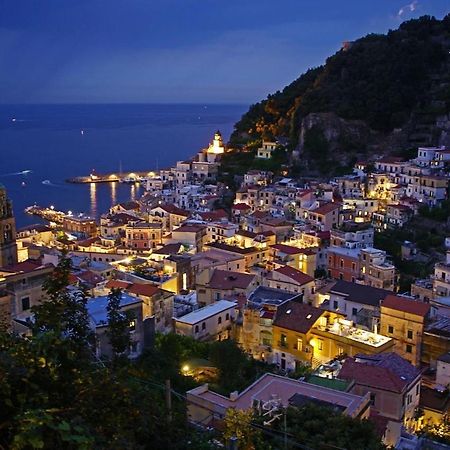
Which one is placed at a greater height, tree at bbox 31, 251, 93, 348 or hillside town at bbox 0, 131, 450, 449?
tree at bbox 31, 251, 93, 348

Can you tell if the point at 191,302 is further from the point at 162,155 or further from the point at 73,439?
the point at 162,155

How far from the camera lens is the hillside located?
35562 millimetres

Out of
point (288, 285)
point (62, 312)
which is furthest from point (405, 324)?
point (62, 312)

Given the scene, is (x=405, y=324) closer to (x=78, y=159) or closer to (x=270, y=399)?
(x=270, y=399)

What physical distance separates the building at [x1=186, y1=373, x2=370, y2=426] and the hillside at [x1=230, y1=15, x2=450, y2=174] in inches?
1064

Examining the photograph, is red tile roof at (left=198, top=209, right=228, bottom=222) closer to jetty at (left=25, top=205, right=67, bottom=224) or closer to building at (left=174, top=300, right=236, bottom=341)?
jetty at (left=25, top=205, right=67, bottom=224)

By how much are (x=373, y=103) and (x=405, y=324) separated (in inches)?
1045

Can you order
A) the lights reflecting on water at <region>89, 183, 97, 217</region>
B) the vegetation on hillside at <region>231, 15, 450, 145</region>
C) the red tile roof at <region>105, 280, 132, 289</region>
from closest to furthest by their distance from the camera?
the red tile roof at <region>105, 280, 132, 289</region>, the vegetation on hillside at <region>231, 15, 450, 145</region>, the lights reflecting on water at <region>89, 183, 97, 217</region>

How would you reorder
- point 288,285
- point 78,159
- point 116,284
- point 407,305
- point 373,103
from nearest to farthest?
point 407,305, point 116,284, point 288,285, point 373,103, point 78,159

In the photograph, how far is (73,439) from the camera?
2.61m

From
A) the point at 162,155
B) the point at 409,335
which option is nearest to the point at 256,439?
the point at 409,335

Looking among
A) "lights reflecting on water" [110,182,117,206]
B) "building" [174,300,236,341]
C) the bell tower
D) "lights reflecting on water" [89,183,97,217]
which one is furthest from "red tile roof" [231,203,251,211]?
"lights reflecting on water" [110,182,117,206]

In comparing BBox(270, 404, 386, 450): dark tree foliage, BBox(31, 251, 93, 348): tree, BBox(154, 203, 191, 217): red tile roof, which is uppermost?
BBox(31, 251, 93, 348): tree

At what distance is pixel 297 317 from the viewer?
13648 millimetres
